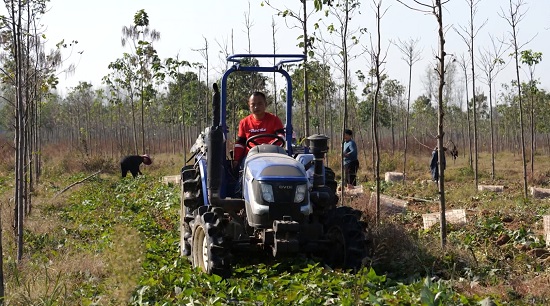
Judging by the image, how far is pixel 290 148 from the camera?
287 inches

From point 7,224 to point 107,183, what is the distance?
8.74m

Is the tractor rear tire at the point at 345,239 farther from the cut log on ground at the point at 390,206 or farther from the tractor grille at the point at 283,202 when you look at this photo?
the cut log on ground at the point at 390,206

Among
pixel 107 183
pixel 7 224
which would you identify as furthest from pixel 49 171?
pixel 7 224

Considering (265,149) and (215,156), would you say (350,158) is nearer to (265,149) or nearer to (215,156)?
(265,149)

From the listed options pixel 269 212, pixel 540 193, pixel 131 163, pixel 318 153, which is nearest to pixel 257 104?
pixel 318 153

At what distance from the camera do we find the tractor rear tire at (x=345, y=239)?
21.0ft

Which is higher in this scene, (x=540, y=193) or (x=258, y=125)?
(x=258, y=125)

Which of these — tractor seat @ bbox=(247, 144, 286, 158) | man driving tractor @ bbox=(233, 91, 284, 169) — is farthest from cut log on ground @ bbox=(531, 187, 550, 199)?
tractor seat @ bbox=(247, 144, 286, 158)

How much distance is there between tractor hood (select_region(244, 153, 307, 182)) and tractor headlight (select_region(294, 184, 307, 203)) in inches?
2.6

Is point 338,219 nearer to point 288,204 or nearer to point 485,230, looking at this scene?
point 288,204

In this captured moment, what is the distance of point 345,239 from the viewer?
6.50 meters

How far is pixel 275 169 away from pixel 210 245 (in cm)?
93

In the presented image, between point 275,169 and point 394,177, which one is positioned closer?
point 275,169

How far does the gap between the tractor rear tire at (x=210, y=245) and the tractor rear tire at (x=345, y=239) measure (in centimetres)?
112
